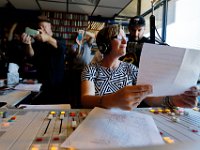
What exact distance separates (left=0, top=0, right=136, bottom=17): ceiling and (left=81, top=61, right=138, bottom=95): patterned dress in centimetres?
298

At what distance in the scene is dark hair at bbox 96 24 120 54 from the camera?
105 centimetres

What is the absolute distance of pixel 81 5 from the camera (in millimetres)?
4102

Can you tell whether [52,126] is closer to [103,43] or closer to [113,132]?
[113,132]

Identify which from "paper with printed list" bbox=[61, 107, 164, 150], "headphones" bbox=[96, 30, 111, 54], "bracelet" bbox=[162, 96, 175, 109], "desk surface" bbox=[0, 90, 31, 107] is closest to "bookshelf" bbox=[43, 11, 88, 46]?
"desk surface" bbox=[0, 90, 31, 107]

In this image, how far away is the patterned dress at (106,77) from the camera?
1.07 m

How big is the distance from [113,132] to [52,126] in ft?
0.66

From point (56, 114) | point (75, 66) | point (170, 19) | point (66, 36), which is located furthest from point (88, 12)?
point (56, 114)

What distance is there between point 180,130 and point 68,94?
1617 mm

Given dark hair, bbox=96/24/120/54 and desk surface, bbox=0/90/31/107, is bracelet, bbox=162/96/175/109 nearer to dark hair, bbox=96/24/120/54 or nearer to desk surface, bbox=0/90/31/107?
dark hair, bbox=96/24/120/54

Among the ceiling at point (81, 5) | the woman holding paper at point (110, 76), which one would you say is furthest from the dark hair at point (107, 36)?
the ceiling at point (81, 5)

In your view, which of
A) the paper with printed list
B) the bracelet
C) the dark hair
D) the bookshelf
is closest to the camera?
the paper with printed list

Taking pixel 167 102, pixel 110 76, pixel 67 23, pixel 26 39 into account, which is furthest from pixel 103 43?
pixel 67 23

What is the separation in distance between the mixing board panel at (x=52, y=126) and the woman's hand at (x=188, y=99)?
35mm

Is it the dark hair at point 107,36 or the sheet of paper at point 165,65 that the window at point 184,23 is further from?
the sheet of paper at point 165,65
